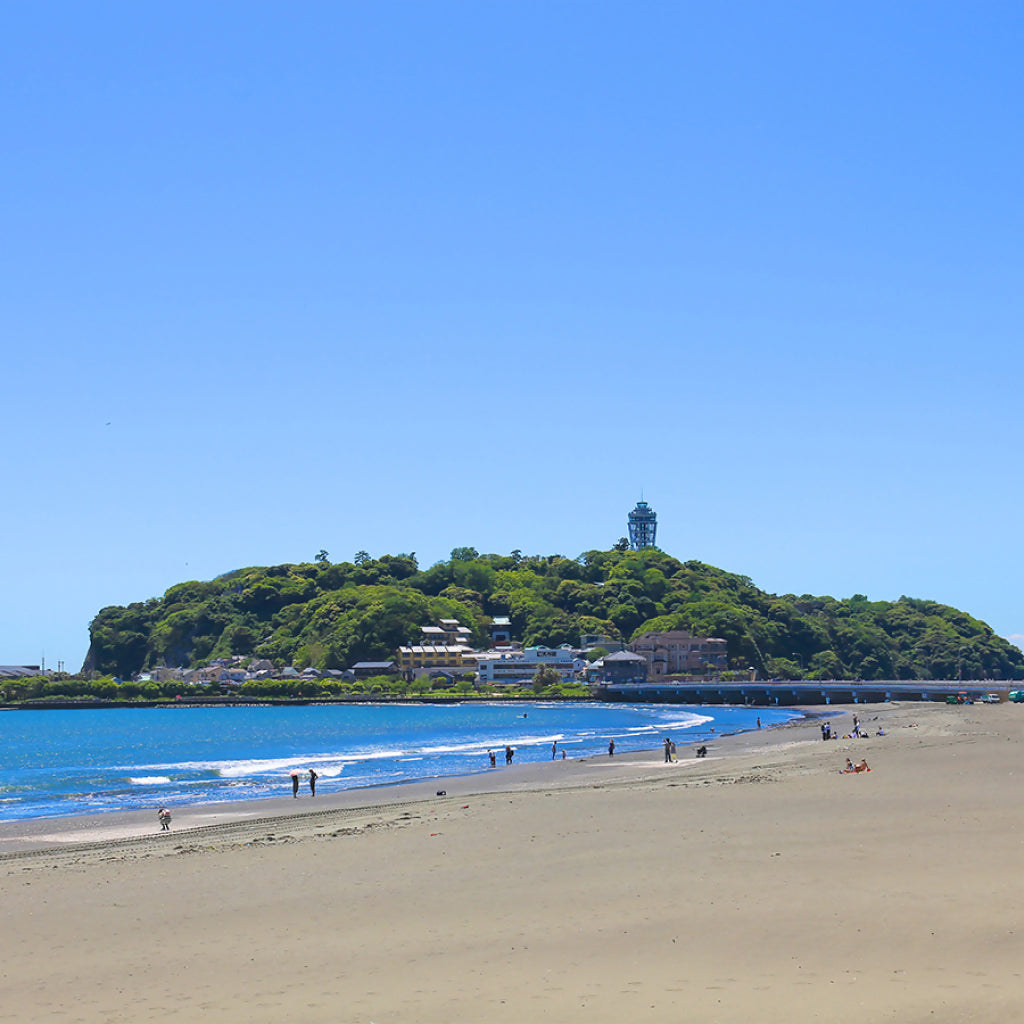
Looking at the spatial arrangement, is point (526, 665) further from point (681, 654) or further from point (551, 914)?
point (551, 914)

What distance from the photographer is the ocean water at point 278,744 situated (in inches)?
1734

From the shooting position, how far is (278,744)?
7538 centimetres

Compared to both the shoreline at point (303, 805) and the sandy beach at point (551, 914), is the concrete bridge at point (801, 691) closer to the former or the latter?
the shoreline at point (303, 805)

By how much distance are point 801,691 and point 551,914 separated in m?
114

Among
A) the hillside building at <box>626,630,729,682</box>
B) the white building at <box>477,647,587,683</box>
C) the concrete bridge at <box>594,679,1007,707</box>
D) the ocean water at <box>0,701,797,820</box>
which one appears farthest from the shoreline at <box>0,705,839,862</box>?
the hillside building at <box>626,630,729,682</box>

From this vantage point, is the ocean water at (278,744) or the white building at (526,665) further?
the white building at (526,665)

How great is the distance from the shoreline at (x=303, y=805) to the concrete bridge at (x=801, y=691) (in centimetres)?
6224

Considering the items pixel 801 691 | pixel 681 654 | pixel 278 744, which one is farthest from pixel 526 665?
pixel 278 744

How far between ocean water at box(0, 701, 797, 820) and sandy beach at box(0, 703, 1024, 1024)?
49.6 ft

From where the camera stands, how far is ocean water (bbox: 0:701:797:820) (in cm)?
4403

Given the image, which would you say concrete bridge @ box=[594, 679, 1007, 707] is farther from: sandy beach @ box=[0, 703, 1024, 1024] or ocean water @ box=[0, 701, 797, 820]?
sandy beach @ box=[0, 703, 1024, 1024]

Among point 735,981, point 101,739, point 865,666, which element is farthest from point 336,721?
point 865,666

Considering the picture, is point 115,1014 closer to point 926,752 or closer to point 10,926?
point 10,926

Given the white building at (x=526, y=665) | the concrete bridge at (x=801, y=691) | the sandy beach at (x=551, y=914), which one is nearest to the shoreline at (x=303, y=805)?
the sandy beach at (x=551, y=914)
